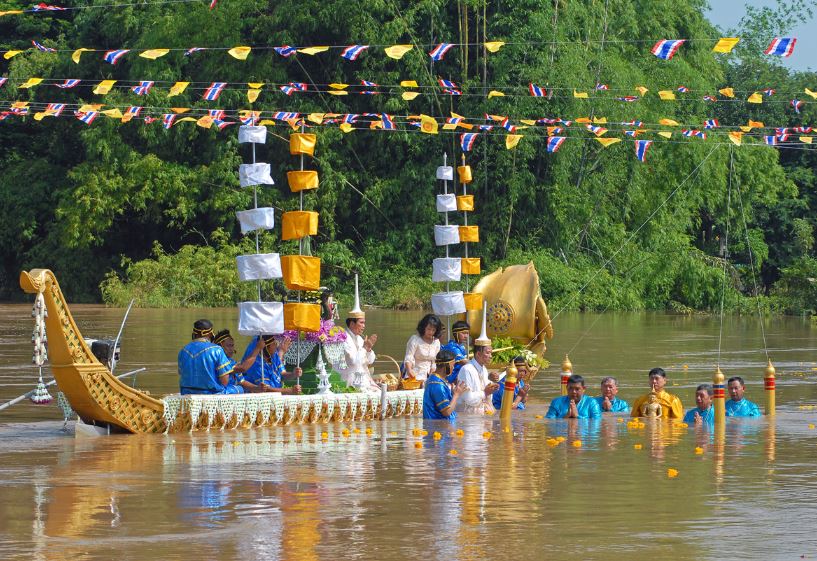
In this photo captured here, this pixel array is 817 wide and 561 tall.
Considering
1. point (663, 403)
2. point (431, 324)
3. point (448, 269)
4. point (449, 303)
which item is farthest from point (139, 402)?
point (448, 269)

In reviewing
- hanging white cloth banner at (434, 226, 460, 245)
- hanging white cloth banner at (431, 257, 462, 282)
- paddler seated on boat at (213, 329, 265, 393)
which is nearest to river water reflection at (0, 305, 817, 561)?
paddler seated on boat at (213, 329, 265, 393)

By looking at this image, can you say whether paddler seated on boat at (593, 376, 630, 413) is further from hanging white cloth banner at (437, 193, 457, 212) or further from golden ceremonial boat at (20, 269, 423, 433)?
hanging white cloth banner at (437, 193, 457, 212)

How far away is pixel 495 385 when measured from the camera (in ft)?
57.6

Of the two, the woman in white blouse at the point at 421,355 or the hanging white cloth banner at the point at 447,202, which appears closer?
the woman in white blouse at the point at 421,355

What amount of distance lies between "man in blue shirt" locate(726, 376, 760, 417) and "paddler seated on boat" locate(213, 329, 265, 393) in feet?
18.8

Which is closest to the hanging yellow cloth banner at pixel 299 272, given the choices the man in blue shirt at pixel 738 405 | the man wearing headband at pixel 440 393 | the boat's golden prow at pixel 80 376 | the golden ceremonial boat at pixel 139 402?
the golden ceremonial boat at pixel 139 402

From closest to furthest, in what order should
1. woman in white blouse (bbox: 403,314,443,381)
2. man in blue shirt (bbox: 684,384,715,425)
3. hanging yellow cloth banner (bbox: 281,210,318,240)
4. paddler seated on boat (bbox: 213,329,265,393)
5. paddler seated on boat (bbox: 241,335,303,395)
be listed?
paddler seated on boat (bbox: 213,329,265,393)
man in blue shirt (bbox: 684,384,715,425)
paddler seated on boat (bbox: 241,335,303,395)
hanging yellow cloth banner (bbox: 281,210,318,240)
woman in white blouse (bbox: 403,314,443,381)

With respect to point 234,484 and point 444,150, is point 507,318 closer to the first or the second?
point 234,484

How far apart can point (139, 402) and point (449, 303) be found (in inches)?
276

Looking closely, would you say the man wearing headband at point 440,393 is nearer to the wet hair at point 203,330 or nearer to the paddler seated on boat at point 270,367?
the paddler seated on boat at point 270,367

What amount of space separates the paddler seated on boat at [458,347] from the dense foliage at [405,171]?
25285 mm

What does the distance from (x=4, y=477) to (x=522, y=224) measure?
36.8 meters

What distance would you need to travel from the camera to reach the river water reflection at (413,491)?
10.2m

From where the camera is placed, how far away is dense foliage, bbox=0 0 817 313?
4672 centimetres
